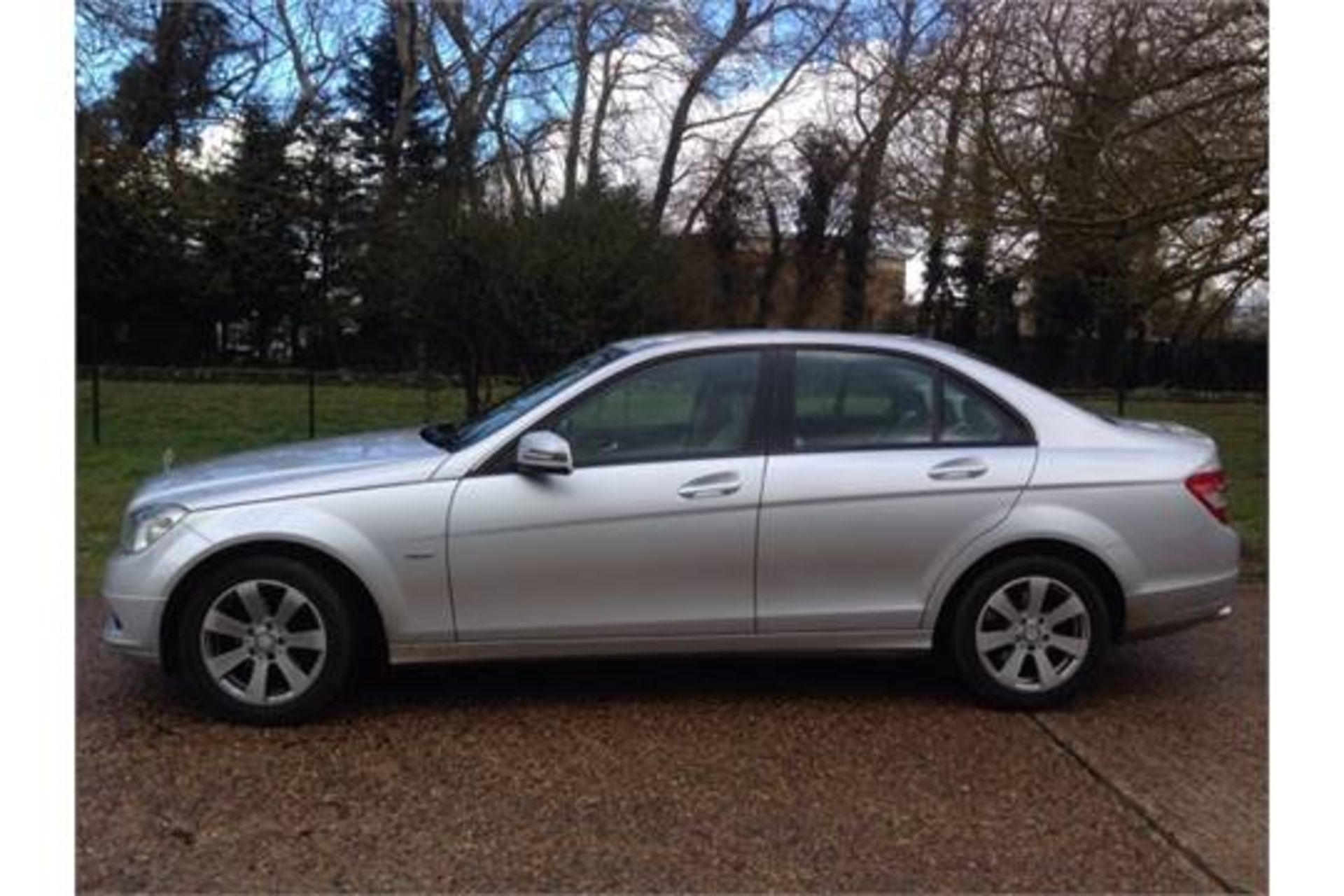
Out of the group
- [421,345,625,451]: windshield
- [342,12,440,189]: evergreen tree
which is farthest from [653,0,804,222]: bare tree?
[421,345,625,451]: windshield

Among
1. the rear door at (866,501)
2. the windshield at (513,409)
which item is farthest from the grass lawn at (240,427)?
the rear door at (866,501)

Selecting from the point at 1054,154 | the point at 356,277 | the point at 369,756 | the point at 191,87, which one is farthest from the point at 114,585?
the point at 191,87

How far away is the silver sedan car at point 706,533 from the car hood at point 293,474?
2 cm

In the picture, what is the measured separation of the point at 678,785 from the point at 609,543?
3.29ft

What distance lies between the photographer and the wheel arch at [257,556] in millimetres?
4594

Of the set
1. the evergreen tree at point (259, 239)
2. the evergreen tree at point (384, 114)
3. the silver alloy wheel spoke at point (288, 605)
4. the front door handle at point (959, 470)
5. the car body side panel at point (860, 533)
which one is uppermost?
the evergreen tree at point (384, 114)

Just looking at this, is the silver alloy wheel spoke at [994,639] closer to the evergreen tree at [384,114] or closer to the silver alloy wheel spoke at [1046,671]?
the silver alloy wheel spoke at [1046,671]

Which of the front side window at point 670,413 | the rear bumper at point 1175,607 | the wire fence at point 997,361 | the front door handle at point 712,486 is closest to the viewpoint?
the front door handle at point 712,486

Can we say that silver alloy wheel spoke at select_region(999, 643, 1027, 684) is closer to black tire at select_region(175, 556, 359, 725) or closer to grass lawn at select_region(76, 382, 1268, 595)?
black tire at select_region(175, 556, 359, 725)

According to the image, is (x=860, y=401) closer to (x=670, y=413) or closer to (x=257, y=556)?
(x=670, y=413)

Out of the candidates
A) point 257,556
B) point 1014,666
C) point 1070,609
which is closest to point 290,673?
point 257,556

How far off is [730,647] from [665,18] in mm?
20680

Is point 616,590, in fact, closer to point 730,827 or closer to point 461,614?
point 461,614

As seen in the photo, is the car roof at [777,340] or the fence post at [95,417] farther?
the fence post at [95,417]
